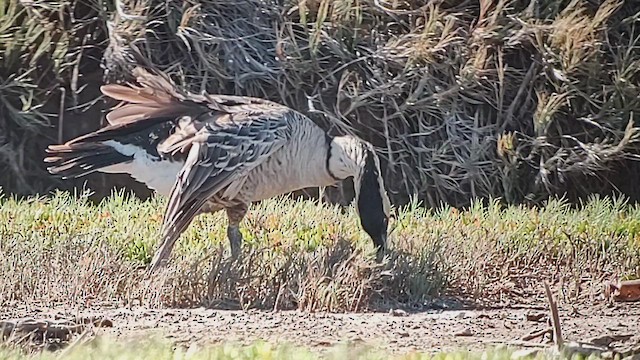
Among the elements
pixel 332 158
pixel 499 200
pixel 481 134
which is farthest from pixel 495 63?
pixel 332 158

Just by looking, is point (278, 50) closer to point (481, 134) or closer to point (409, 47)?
point (409, 47)

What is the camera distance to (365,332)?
17.6 ft

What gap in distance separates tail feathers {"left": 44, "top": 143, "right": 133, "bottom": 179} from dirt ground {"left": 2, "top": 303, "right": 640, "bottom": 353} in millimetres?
1282

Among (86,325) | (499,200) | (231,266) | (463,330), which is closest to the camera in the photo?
(86,325)

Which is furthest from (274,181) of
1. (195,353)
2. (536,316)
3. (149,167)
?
(195,353)

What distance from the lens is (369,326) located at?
5.56m

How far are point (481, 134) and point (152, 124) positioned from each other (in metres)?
4.12

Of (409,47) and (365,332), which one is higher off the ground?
(409,47)

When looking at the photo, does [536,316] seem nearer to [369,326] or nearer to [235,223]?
[369,326]

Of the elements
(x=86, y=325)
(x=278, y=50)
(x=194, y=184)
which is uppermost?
(x=278, y=50)

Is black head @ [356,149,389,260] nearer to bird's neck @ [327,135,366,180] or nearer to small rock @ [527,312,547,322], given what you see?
bird's neck @ [327,135,366,180]

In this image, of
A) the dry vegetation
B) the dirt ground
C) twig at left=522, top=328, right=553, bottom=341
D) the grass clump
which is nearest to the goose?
the grass clump

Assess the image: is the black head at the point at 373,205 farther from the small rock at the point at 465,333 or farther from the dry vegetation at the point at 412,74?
the dry vegetation at the point at 412,74

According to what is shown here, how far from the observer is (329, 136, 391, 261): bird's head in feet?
22.6
